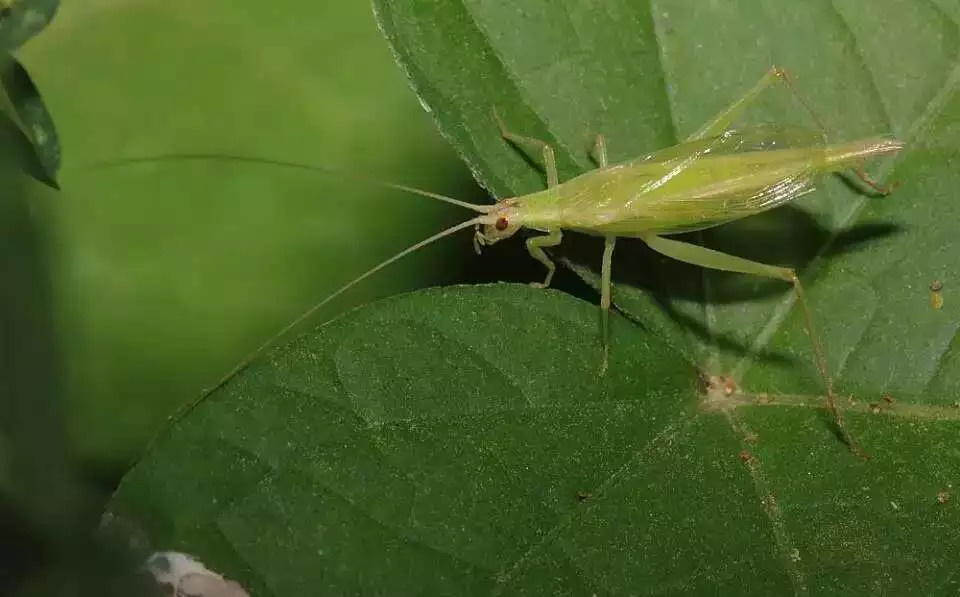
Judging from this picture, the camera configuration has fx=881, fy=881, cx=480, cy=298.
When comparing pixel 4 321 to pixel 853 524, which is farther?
pixel 853 524

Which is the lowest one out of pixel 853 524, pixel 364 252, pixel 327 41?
pixel 853 524

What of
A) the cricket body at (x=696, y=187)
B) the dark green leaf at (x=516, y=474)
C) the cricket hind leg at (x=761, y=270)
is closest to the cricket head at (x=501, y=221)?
the cricket body at (x=696, y=187)

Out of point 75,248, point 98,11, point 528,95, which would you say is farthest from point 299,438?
point 98,11

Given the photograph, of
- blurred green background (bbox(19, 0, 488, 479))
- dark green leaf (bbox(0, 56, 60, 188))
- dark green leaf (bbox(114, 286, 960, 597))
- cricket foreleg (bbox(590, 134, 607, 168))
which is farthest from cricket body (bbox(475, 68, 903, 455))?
dark green leaf (bbox(0, 56, 60, 188))

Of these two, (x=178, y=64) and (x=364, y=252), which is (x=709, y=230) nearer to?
(x=364, y=252)

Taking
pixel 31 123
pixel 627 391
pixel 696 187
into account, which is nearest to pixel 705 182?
pixel 696 187

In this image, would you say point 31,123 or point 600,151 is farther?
point 600,151

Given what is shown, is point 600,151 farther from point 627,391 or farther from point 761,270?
point 627,391

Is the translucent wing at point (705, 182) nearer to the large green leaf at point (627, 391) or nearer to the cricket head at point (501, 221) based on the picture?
the large green leaf at point (627, 391)
